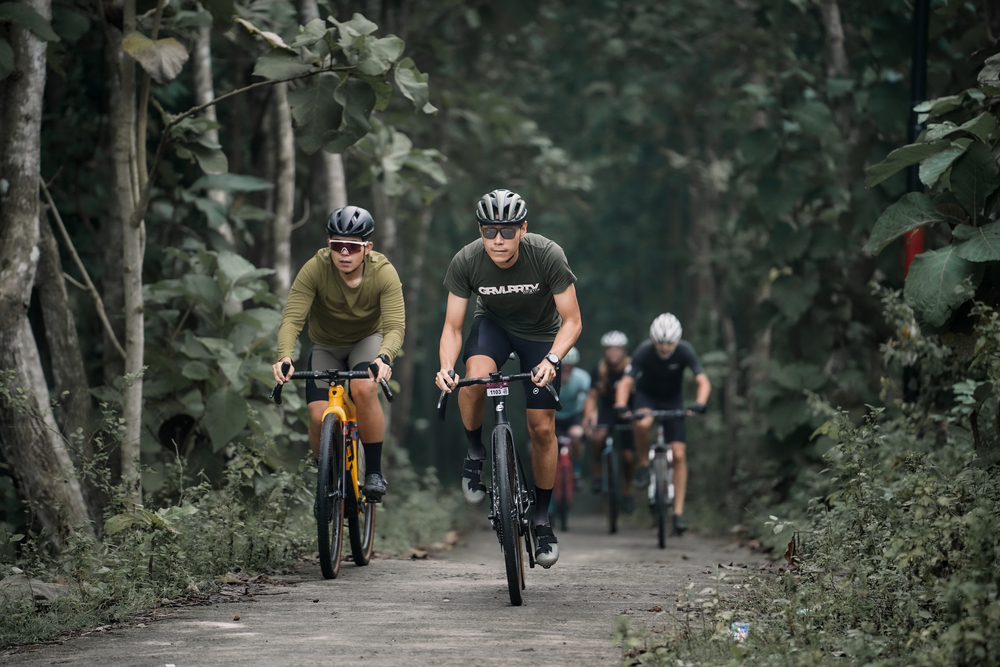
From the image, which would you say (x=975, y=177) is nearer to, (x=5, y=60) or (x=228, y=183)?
(x=5, y=60)

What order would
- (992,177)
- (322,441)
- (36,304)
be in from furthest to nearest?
(36,304) < (322,441) < (992,177)

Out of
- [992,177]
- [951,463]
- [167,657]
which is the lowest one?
[167,657]

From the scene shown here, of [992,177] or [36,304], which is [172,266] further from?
[992,177]

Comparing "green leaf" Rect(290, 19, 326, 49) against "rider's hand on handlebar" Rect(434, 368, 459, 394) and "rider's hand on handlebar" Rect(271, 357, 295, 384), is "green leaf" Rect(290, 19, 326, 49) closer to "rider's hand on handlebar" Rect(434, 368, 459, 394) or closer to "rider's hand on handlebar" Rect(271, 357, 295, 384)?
"rider's hand on handlebar" Rect(271, 357, 295, 384)

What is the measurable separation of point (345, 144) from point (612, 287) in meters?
25.9

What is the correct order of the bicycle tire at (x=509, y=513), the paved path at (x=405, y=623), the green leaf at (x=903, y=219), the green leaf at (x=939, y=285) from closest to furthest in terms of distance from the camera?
the paved path at (x=405, y=623)
the bicycle tire at (x=509, y=513)
the green leaf at (x=939, y=285)
the green leaf at (x=903, y=219)

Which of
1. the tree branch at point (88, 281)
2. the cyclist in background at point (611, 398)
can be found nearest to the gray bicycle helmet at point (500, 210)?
the tree branch at point (88, 281)

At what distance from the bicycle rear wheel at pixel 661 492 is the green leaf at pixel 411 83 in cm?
583

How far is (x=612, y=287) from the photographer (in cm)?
3350

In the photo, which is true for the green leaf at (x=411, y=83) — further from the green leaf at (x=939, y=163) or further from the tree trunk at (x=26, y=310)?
the green leaf at (x=939, y=163)

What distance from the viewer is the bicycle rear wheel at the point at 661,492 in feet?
40.7

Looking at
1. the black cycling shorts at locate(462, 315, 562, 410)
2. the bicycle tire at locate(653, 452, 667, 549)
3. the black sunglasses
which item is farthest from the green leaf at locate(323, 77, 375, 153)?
the bicycle tire at locate(653, 452, 667, 549)

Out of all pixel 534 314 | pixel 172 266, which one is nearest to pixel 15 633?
pixel 534 314


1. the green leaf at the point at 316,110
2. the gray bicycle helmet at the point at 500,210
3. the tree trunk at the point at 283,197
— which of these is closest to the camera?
the gray bicycle helmet at the point at 500,210
